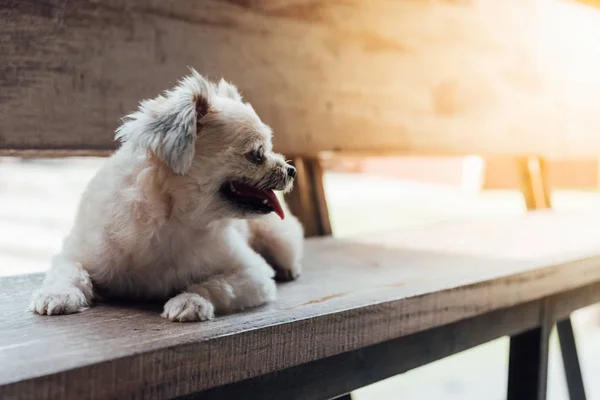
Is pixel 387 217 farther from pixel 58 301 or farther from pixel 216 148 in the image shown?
pixel 58 301

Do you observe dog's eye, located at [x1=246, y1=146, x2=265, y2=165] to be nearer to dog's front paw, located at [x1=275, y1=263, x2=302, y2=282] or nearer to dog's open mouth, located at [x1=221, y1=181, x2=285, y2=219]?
dog's open mouth, located at [x1=221, y1=181, x2=285, y2=219]

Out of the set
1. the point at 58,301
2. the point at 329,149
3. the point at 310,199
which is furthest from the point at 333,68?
the point at 58,301

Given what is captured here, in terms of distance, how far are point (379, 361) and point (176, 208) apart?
0.42m

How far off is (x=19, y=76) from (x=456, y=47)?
141 centimetres

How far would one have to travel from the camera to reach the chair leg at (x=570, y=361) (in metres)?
1.78

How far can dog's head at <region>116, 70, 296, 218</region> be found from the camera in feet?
2.78

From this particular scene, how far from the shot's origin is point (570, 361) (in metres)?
1.80

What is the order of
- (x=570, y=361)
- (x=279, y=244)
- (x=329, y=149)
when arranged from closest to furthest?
(x=279, y=244) < (x=329, y=149) < (x=570, y=361)

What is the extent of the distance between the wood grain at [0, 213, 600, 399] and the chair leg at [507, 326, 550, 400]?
132 millimetres

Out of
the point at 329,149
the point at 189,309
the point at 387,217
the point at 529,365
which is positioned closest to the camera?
the point at 189,309

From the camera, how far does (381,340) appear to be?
0.94 meters

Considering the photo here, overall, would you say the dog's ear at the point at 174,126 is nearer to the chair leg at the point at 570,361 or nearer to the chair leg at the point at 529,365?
the chair leg at the point at 529,365

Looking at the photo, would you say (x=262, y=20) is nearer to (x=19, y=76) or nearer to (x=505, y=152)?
(x=19, y=76)

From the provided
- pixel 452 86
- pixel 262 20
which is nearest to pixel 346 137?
pixel 262 20
